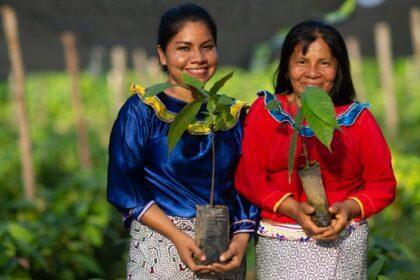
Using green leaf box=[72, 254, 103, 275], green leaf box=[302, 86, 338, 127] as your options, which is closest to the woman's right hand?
green leaf box=[302, 86, 338, 127]

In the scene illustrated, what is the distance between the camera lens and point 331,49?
2.66 m

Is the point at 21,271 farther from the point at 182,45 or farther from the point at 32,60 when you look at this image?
the point at 32,60

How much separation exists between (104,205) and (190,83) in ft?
14.0

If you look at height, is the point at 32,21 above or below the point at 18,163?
above

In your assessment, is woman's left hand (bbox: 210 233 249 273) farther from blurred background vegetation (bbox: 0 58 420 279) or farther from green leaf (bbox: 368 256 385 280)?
green leaf (bbox: 368 256 385 280)

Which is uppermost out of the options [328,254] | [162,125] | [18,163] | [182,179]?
[162,125]

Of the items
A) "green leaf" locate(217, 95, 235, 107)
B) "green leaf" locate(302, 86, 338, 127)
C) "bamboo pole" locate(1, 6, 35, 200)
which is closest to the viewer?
"green leaf" locate(302, 86, 338, 127)

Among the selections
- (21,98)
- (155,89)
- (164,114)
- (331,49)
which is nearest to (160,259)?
(164,114)

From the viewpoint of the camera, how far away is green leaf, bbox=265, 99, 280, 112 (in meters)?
2.60

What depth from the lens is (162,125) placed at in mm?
2734

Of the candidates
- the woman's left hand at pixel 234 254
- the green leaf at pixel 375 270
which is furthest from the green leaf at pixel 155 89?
the green leaf at pixel 375 270

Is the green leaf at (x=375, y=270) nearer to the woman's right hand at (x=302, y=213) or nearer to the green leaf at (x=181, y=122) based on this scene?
the woman's right hand at (x=302, y=213)

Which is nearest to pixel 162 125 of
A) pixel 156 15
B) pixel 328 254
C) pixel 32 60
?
pixel 328 254

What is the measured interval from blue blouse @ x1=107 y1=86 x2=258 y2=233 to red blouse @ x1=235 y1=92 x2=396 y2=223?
0.40 ft
